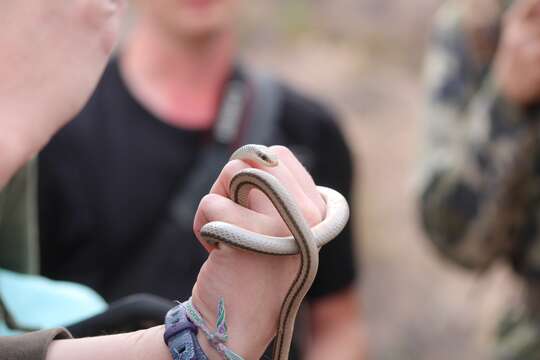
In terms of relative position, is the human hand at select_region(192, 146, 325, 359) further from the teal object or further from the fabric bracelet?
the teal object

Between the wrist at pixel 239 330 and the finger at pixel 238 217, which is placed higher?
the finger at pixel 238 217

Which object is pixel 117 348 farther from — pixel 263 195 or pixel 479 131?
pixel 479 131

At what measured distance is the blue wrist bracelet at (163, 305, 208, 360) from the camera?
42.3 inches

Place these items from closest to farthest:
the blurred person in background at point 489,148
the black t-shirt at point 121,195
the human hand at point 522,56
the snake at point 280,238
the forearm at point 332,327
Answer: the snake at point 280,238 < the human hand at point 522,56 < the blurred person in background at point 489,148 < the black t-shirt at point 121,195 < the forearm at point 332,327

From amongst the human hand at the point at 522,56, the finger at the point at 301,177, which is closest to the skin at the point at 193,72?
the human hand at the point at 522,56

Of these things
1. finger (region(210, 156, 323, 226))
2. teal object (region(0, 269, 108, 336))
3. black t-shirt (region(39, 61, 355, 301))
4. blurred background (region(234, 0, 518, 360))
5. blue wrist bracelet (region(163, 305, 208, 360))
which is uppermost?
blurred background (region(234, 0, 518, 360))

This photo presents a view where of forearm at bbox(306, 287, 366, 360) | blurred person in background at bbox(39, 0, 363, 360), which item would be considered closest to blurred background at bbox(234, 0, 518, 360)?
forearm at bbox(306, 287, 366, 360)

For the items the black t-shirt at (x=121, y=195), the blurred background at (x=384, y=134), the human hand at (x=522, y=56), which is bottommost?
the black t-shirt at (x=121, y=195)

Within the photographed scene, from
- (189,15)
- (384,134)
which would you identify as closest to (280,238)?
(189,15)

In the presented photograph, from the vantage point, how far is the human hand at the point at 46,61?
1181mm

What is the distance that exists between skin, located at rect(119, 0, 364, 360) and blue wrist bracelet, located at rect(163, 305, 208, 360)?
181 cm

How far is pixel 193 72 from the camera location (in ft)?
9.96

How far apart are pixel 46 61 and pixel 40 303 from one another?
421 millimetres

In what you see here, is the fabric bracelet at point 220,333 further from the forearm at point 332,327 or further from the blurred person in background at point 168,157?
the forearm at point 332,327
